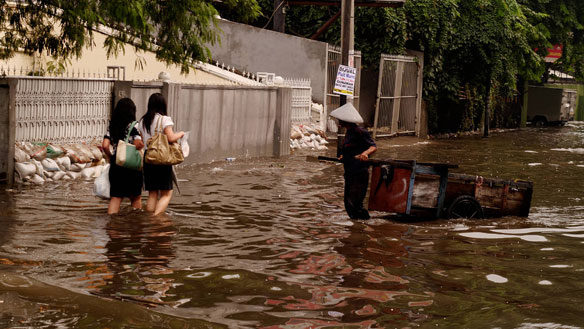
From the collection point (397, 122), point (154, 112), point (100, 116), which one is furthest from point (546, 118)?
point (154, 112)

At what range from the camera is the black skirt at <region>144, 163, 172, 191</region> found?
998 centimetres

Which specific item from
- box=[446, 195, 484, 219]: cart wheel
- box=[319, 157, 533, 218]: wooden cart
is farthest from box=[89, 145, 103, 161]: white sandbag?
box=[446, 195, 484, 219]: cart wheel

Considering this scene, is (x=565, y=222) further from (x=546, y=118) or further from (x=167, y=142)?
(x=546, y=118)

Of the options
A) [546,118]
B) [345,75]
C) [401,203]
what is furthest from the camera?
[546,118]

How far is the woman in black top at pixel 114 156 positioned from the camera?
31.7 ft

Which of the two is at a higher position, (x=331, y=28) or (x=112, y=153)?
(x=331, y=28)

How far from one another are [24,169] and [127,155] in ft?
13.4

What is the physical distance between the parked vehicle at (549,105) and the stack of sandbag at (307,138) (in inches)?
966

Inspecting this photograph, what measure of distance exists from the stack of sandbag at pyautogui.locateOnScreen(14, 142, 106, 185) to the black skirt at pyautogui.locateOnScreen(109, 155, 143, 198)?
11.7 ft

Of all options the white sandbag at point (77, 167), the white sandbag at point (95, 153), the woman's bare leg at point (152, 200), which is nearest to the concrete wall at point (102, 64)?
the white sandbag at point (95, 153)

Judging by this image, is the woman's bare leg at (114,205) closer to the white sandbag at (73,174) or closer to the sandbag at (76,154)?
the white sandbag at (73,174)

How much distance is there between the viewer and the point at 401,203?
1084 centimetres

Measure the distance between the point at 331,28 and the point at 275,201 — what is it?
16.9 metres

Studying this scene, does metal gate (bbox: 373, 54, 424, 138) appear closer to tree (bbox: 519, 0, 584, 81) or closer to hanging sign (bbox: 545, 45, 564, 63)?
tree (bbox: 519, 0, 584, 81)
